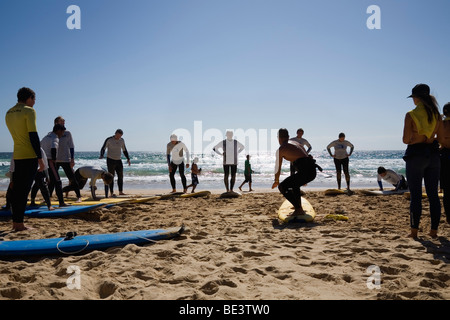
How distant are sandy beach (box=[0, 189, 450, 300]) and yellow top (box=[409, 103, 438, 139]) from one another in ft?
4.20

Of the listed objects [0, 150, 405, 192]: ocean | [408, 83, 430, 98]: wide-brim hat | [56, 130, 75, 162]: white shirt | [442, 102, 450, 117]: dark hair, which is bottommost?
[0, 150, 405, 192]: ocean

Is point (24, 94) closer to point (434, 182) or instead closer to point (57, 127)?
point (57, 127)

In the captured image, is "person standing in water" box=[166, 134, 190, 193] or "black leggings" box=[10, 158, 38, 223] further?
"person standing in water" box=[166, 134, 190, 193]

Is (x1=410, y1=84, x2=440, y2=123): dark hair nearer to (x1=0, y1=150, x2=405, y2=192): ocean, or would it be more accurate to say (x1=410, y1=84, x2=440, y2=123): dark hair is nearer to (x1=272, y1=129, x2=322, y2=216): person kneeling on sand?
(x1=272, y1=129, x2=322, y2=216): person kneeling on sand

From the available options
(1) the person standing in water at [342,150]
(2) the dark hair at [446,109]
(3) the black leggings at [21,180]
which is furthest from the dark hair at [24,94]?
(1) the person standing in water at [342,150]

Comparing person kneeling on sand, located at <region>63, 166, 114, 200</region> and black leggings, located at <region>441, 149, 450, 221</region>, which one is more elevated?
black leggings, located at <region>441, 149, 450, 221</region>

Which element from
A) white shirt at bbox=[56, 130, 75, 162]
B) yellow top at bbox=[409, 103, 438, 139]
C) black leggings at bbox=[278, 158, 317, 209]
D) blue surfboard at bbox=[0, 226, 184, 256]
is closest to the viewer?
blue surfboard at bbox=[0, 226, 184, 256]

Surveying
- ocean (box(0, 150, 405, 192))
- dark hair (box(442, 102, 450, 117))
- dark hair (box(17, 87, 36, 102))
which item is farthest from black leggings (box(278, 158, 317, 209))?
ocean (box(0, 150, 405, 192))

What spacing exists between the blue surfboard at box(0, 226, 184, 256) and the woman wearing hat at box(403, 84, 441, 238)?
9.97 ft

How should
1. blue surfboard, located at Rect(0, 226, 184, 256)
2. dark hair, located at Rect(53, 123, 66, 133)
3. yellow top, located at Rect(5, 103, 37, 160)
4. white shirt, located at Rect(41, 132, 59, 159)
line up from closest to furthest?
1. blue surfboard, located at Rect(0, 226, 184, 256)
2. yellow top, located at Rect(5, 103, 37, 160)
3. white shirt, located at Rect(41, 132, 59, 159)
4. dark hair, located at Rect(53, 123, 66, 133)

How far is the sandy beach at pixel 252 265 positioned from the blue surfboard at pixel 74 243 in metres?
0.09

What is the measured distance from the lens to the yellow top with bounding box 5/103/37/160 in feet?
12.8
